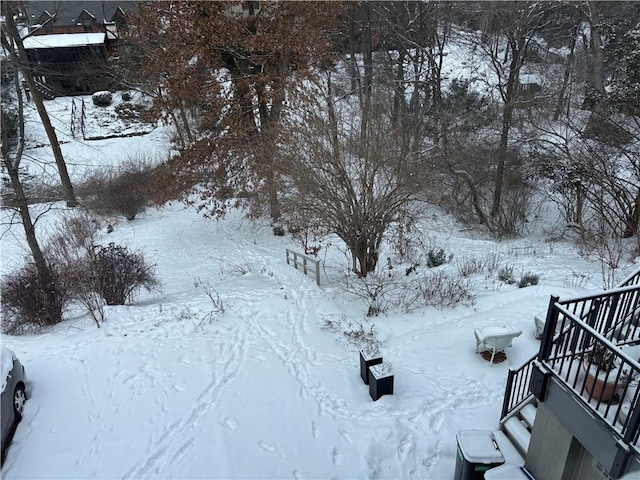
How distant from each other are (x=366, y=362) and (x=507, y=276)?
5.60 metres

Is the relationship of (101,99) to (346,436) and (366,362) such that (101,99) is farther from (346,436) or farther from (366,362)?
(346,436)

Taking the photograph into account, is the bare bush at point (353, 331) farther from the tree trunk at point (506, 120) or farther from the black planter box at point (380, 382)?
the tree trunk at point (506, 120)

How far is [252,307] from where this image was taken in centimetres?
1047

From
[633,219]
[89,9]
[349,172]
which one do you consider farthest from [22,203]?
[89,9]

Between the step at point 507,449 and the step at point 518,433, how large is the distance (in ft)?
0.25

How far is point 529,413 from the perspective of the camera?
597 centimetres

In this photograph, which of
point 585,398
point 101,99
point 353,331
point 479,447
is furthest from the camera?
point 101,99

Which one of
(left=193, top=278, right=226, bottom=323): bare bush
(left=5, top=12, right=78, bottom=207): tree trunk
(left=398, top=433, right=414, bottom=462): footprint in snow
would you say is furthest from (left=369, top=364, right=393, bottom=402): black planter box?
(left=5, top=12, right=78, bottom=207): tree trunk

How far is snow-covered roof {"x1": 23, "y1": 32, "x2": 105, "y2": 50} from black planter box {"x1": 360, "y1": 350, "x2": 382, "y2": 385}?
35009 mm

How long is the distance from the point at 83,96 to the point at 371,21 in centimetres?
2325

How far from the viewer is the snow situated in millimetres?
6059

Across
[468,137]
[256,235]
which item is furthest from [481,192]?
[256,235]

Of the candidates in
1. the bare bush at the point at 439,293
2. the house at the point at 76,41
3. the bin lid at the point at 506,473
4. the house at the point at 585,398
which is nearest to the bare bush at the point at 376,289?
the bare bush at the point at 439,293

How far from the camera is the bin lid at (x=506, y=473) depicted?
5.20 meters
